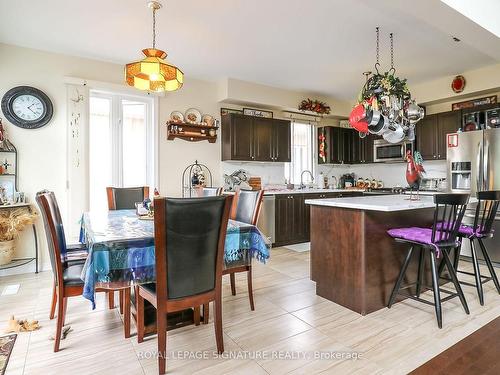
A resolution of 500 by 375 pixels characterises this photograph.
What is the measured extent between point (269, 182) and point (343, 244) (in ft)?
10.4

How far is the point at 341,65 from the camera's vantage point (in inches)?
171

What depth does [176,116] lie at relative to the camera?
4684mm

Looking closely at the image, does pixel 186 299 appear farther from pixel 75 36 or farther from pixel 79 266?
pixel 75 36

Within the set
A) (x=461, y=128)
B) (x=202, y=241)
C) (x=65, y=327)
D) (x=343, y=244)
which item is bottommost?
(x=65, y=327)

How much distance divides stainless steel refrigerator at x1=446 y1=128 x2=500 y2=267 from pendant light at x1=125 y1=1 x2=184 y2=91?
385cm

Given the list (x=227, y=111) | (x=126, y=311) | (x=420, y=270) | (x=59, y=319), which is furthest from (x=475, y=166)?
(x=59, y=319)

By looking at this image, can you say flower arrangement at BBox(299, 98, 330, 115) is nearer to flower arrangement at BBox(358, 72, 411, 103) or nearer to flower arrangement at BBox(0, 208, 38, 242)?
flower arrangement at BBox(358, 72, 411, 103)

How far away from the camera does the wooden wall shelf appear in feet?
15.0

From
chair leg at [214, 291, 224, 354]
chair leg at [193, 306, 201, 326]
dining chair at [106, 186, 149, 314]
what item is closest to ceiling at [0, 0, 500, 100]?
dining chair at [106, 186, 149, 314]

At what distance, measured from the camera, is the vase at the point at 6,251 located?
339 cm

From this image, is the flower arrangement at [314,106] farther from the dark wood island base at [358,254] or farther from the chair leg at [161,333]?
the chair leg at [161,333]

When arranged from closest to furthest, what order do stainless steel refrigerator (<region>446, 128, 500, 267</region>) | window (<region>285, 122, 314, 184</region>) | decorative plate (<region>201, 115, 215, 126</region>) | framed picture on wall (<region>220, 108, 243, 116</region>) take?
stainless steel refrigerator (<region>446, 128, 500, 267</region>) → decorative plate (<region>201, 115, 215, 126</region>) → framed picture on wall (<region>220, 108, 243, 116</region>) → window (<region>285, 122, 314, 184</region>)

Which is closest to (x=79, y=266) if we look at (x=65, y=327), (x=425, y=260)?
(x=65, y=327)

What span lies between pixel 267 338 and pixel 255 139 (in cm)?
357
